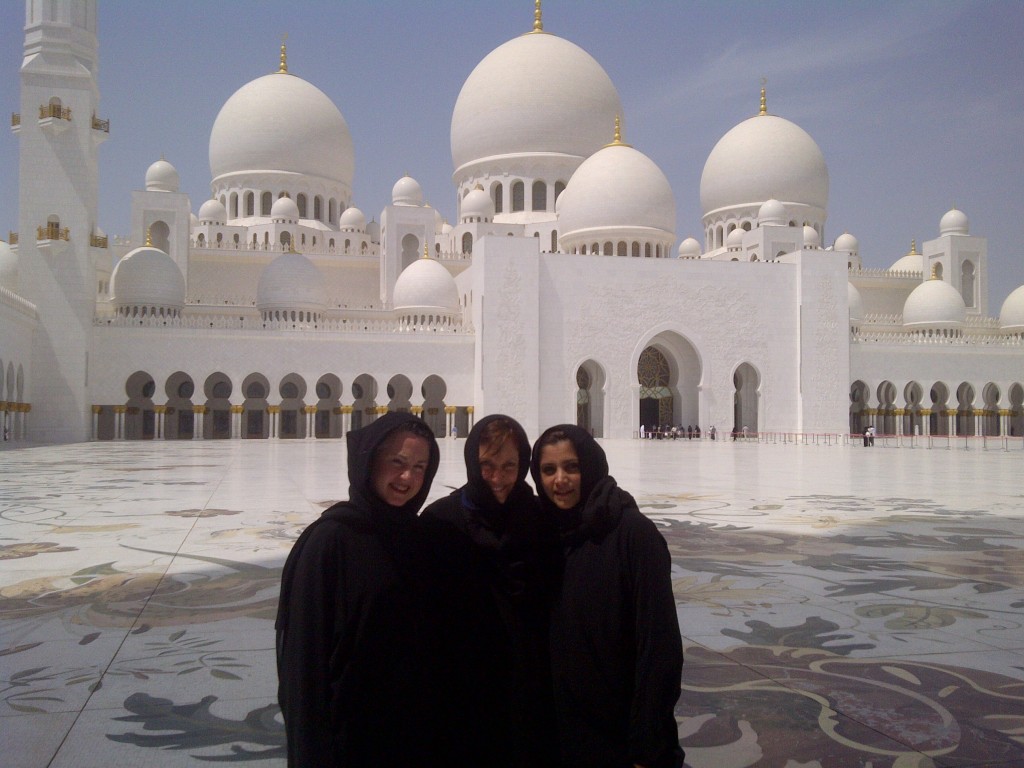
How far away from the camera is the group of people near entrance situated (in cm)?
166

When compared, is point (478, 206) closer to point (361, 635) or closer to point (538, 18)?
point (538, 18)

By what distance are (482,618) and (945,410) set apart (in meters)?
29.6

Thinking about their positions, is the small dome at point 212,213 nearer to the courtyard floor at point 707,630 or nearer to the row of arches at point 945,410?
the row of arches at point 945,410

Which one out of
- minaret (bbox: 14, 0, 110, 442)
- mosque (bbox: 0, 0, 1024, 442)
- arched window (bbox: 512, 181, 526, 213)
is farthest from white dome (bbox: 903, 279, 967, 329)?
minaret (bbox: 14, 0, 110, 442)

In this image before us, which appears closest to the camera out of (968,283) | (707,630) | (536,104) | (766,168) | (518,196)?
(707,630)

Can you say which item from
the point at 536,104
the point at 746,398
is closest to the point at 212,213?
the point at 536,104

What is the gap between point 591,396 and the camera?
25.0 meters

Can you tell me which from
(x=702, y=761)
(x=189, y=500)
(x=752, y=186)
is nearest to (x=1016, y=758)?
(x=702, y=761)

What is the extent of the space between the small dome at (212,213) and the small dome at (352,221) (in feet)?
11.8

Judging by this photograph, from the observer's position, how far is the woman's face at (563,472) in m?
1.96

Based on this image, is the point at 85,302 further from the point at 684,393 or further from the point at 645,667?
the point at 645,667

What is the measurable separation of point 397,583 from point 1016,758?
1.50 meters

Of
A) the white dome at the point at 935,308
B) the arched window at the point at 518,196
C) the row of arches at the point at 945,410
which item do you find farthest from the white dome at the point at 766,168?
the row of arches at the point at 945,410

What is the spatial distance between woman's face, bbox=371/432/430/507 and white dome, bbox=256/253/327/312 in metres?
23.4
